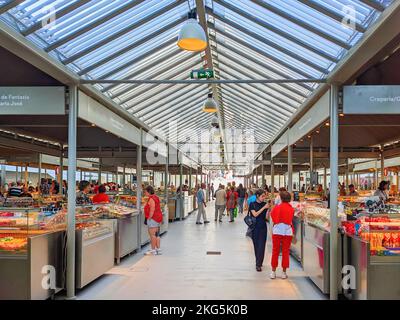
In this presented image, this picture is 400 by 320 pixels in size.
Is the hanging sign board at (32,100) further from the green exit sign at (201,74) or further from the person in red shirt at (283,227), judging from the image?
the person in red shirt at (283,227)

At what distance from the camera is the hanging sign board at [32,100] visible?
5.75 metres

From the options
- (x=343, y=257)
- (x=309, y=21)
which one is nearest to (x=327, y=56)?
(x=309, y=21)

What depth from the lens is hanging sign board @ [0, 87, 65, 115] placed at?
5754mm

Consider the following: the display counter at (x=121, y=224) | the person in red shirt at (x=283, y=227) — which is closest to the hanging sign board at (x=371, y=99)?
the person in red shirt at (x=283, y=227)

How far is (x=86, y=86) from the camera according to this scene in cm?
642

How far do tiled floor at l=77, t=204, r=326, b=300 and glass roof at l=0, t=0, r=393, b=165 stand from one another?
324 cm

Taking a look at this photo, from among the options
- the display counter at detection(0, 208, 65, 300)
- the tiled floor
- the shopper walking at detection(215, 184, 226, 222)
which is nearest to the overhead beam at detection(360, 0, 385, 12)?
the tiled floor

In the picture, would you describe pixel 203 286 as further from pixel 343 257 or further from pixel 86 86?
pixel 86 86

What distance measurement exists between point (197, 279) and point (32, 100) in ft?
12.5

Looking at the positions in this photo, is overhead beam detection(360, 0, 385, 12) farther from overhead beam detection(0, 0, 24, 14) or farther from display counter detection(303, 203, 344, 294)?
overhead beam detection(0, 0, 24, 14)

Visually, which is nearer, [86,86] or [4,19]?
[4,19]

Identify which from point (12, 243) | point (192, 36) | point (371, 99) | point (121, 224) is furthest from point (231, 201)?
point (192, 36)

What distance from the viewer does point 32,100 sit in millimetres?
5852

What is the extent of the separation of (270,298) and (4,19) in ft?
15.8
